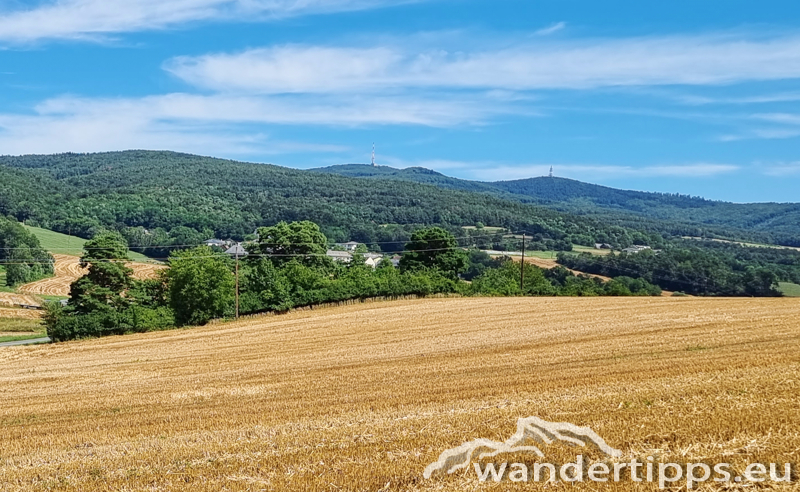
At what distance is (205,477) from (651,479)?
627 cm

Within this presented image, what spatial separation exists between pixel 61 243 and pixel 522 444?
143 meters

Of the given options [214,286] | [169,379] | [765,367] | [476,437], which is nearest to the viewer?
[476,437]

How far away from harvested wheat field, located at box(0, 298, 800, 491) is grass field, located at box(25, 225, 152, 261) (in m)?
99.5

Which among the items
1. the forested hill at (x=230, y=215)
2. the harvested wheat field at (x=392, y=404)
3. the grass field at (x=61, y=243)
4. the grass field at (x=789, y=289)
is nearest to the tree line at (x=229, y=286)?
the grass field at (x=789, y=289)

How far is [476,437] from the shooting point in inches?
432

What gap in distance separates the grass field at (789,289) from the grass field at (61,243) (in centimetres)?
9996

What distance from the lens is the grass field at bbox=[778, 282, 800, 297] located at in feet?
260

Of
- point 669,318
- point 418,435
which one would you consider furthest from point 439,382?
point 669,318

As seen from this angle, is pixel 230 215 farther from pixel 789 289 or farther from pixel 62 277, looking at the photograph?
pixel 789 289

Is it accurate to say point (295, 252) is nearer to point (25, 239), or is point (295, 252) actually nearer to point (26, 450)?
point (25, 239)

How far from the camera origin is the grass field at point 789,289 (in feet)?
260

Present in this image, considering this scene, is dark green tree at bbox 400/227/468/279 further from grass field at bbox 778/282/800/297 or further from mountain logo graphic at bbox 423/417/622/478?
mountain logo graphic at bbox 423/417/622/478

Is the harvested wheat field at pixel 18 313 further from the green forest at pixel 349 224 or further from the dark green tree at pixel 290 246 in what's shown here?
the dark green tree at pixel 290 246

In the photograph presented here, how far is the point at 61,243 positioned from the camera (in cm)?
13550
